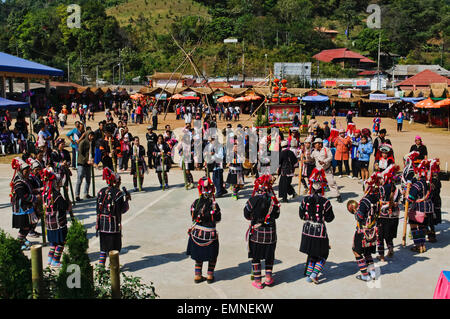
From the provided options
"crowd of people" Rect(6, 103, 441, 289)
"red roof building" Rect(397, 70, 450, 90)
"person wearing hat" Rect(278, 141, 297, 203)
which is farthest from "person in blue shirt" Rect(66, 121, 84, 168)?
"red roof building" Rect(397, 70, 450, 90)

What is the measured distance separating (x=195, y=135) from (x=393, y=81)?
2156 inches

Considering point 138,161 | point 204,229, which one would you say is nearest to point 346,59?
point 138,161

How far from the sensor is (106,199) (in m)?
7.64

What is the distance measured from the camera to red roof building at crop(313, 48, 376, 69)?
Answer: 273ft

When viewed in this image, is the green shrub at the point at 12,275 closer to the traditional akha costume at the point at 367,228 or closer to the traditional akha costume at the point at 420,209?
the traditional akha costume at the point at 367,228

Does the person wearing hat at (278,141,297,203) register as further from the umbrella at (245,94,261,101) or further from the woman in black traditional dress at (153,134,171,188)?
the umbrella at (245,94,261,101)

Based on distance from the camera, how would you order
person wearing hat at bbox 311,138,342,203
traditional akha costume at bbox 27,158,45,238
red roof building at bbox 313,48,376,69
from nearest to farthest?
traditional akha costume at bbox 27,158,45,238, person wearing hat at bbox 311,138,342,203, red roof building at bbox 313,48,376,69

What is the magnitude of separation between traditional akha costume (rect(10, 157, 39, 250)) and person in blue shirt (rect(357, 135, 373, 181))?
31.8ft

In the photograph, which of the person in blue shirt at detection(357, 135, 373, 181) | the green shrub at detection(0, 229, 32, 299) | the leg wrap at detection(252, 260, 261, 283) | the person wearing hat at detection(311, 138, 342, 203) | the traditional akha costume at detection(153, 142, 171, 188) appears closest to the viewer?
the green shrub at detection(0, 229, 32, 299)

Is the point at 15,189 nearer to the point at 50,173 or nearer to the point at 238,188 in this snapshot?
the point at 50,173

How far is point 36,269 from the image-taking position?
5.48 m

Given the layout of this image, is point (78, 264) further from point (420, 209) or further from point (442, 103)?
point (442, 103)

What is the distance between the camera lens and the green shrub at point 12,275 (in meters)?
5.70

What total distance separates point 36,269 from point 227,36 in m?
92.6
